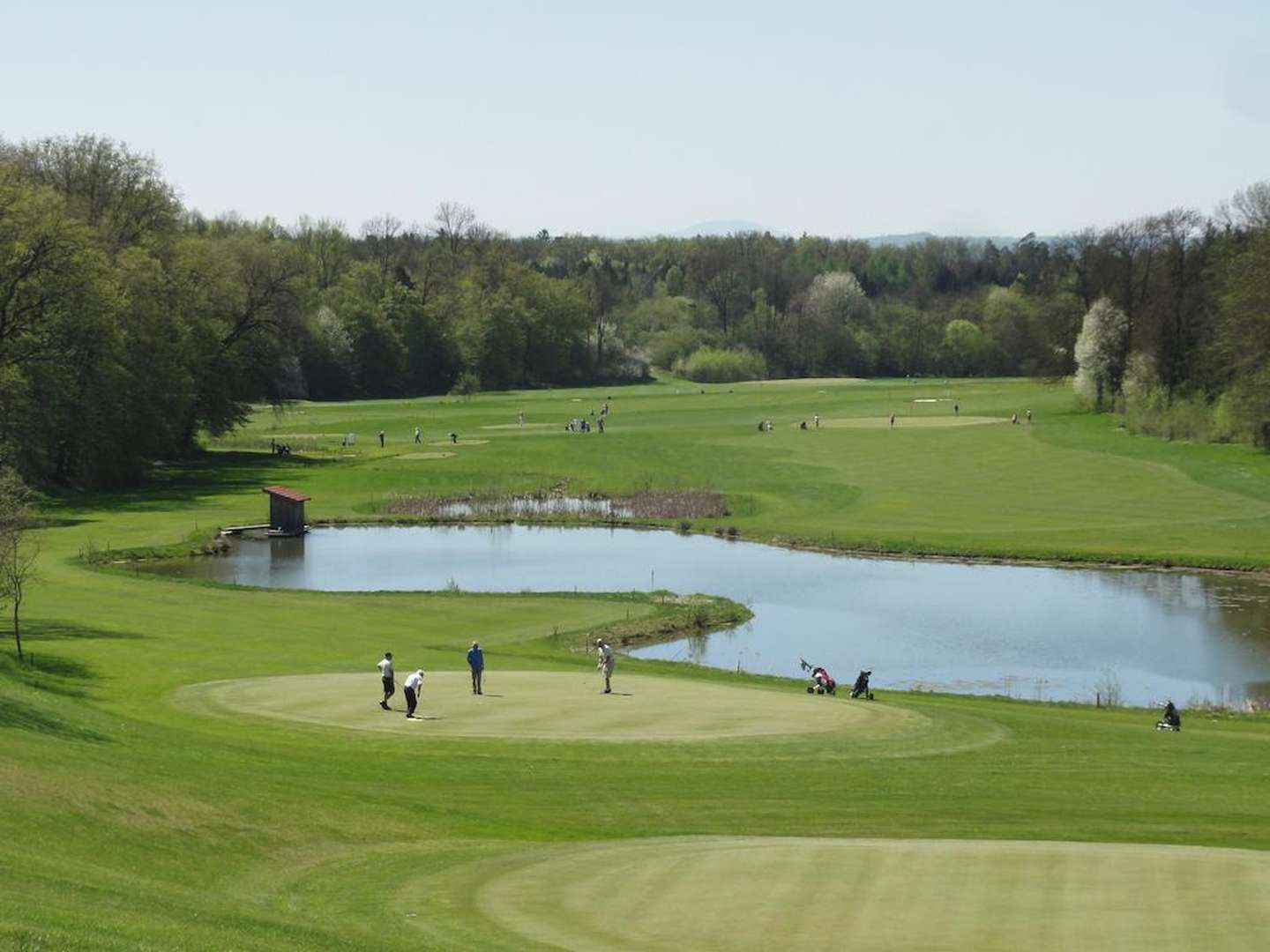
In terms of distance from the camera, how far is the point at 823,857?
24203 millimetres

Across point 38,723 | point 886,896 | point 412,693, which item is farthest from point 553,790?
point 886,896

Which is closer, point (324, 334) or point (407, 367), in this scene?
point (324, 334)

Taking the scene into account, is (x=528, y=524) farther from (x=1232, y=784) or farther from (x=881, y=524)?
(x=1232, y=784)

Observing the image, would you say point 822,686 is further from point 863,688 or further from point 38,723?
point 38,723

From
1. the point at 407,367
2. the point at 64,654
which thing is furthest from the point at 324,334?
the point at 64,654

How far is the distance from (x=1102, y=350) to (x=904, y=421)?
57.2 feet

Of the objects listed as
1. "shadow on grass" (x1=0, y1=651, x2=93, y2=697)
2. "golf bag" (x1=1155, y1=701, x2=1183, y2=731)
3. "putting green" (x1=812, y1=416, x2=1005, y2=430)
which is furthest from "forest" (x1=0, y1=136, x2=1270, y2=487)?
"golf bag" (x1=1155, y1=701, x2=1183, y2=731)

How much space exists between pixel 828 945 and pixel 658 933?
6.91 feet

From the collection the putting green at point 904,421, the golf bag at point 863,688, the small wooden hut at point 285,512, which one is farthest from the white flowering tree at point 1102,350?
the golf bag at point 863,688

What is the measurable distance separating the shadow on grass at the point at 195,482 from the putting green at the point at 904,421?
45.7 meters

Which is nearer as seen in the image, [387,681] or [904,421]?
[387,681]

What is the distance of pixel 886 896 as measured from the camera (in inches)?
858

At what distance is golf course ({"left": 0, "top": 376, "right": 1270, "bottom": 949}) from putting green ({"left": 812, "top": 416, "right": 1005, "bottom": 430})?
200 ft

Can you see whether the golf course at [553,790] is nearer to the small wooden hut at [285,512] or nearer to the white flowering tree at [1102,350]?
Answer: the small wooden hut at [285,512]
